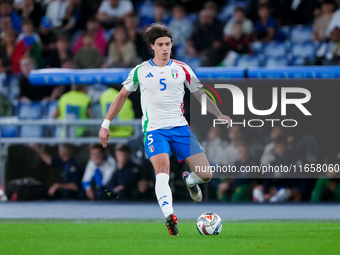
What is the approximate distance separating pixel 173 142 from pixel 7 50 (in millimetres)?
10140

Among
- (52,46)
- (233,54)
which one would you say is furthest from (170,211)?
(52,46)

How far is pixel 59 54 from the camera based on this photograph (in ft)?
50.8

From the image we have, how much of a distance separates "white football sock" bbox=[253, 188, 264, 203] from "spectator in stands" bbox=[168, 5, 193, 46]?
4.98m

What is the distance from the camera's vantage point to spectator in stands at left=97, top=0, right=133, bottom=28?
643 inches

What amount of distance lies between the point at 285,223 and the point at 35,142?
564 centimetres

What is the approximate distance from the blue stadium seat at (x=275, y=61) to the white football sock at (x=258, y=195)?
341cm

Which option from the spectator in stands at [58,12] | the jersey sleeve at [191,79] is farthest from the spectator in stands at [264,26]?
the jersey sleeve at [191,79]

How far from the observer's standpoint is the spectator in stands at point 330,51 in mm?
12492

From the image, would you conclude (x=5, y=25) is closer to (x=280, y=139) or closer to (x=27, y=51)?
(x=27, y=51)

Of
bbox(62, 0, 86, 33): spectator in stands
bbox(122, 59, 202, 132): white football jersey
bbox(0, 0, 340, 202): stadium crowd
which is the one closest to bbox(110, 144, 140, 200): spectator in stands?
bbox(0, 0, 340, 202): stadium crowd

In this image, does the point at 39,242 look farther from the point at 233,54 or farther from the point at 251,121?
the point at 233,54

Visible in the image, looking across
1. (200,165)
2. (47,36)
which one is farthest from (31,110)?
(200,165)

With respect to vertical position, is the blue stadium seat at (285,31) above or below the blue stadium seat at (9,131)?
above

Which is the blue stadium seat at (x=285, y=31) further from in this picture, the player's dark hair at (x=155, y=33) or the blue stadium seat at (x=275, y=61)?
the player's dark hair at (x=155, y=33)
